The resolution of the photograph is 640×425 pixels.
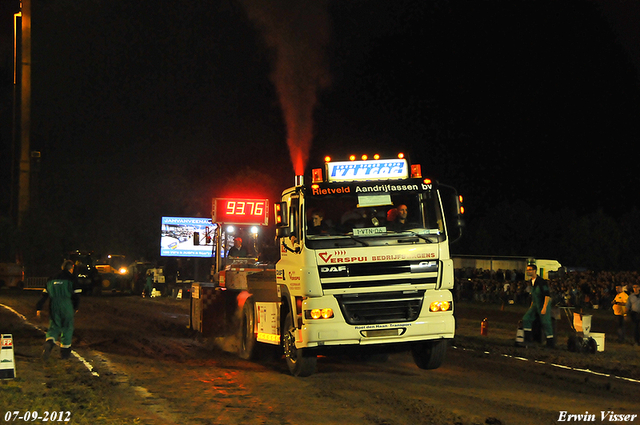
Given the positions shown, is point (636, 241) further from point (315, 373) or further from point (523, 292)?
point (315, 373)

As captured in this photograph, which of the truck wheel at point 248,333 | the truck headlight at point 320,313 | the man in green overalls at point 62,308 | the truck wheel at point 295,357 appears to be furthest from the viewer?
the truck wheel at point 248,333

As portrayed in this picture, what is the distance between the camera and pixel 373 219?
36.3ft

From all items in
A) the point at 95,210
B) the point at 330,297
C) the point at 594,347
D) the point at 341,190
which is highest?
the point at 95,210

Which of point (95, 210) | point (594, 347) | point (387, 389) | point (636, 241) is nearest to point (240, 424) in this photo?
point (387, 389)

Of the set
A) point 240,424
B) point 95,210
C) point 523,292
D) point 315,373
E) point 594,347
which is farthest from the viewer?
point 95,210

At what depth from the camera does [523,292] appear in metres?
34.3

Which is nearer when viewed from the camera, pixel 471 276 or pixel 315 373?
pixel 315 373

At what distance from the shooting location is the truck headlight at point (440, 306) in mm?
10688

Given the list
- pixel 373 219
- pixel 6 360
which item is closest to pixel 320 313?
pixel 373 219

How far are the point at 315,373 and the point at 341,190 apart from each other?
9.52 feet

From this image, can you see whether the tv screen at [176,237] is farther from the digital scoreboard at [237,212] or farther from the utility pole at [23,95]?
the digital scoreboard at [237,212]

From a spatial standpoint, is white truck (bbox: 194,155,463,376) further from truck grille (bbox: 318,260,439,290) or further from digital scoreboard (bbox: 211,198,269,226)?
digital scoreboard (bbox: 211,198,269,226)

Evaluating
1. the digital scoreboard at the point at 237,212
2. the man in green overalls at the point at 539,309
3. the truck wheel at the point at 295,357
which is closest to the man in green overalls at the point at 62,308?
the truck wheel at the point at 295,357

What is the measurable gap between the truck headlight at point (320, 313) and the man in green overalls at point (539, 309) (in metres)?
6.46
